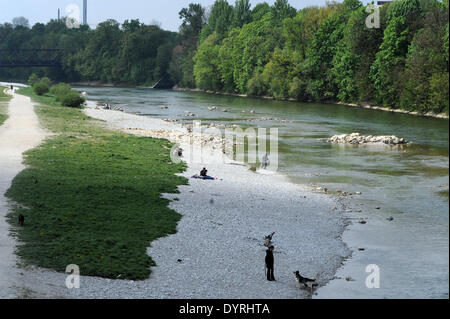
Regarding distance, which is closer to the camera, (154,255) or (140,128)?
(154,255)

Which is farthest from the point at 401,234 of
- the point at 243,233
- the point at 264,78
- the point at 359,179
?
the point at 264,78

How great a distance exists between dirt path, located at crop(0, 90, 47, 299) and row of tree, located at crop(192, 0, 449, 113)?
38302mm

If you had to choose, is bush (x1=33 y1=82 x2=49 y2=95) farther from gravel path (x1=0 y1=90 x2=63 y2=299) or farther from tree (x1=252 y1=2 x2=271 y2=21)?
tree (x1=252 y1=2 x2=271 y2=21)

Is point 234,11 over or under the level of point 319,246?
over

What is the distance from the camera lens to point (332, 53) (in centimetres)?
12062

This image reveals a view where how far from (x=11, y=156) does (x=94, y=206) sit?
46.8 feet

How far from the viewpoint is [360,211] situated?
112 ft

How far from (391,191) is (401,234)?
1036 centimetres

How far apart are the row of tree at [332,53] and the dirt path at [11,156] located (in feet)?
126

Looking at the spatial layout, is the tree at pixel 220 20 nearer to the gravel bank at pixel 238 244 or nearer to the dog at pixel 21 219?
the gravel bank at pixel 238 244

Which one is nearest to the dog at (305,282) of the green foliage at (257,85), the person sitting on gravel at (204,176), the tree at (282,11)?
the person sitting on gravel at (204,176)

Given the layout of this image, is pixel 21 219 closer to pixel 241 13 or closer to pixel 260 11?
pixel 260 11

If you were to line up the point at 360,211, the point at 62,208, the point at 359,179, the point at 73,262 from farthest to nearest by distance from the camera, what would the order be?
the point at 359,179, the point at 360,211, the point at 62,208, the point at 73,262
